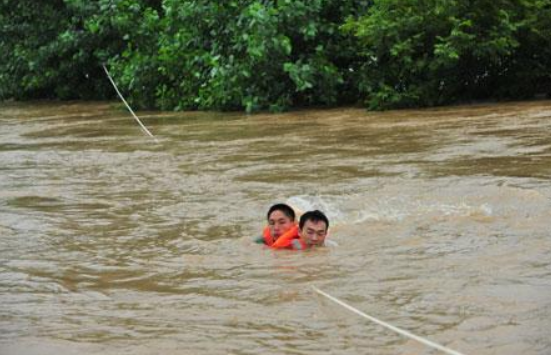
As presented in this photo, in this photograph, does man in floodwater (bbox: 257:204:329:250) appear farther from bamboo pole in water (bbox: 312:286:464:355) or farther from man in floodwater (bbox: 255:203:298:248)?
bamboo pole in water (bbox: 312:286:464:355)

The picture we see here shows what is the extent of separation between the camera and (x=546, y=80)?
62.2 ft

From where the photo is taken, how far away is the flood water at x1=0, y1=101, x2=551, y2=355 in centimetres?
567

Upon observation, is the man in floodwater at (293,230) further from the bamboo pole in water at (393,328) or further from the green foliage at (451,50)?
the green foliage at (451,50)

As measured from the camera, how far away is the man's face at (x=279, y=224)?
8383mm

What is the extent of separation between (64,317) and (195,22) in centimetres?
1521

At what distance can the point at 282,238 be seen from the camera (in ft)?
27.2

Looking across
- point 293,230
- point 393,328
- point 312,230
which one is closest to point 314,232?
point 312,230

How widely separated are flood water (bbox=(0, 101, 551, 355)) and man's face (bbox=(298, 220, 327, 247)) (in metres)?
0.14

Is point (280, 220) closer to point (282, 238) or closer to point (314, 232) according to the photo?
point (282, 238)

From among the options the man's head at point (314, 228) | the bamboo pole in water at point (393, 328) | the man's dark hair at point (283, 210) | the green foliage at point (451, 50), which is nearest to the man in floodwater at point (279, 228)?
the man's dark hair at point (283, 210)

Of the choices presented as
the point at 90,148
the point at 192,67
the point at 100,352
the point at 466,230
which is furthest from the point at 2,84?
the point at 100,352

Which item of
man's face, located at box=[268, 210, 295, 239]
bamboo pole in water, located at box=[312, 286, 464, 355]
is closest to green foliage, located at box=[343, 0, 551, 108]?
man's face, located at box=[268, 210, 295, 239]

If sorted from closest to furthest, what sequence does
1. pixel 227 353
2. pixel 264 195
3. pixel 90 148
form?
pixel 227 353 < pixel 264 195 < pixel 90 148

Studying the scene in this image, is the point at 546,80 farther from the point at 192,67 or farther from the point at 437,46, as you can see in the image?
the point at 192,67
